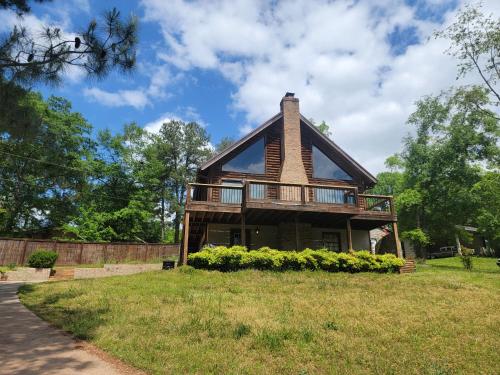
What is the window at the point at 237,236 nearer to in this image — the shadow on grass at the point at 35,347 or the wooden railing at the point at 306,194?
the wooden railing at the point at 306,194

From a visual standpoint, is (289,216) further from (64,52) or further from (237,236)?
(64,52)

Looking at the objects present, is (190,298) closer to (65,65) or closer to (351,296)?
(351,296)

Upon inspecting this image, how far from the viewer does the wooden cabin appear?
1709 cm

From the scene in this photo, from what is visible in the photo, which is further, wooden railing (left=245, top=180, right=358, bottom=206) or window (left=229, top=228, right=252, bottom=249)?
window (left=229, top=228, right=252, bottom=249)

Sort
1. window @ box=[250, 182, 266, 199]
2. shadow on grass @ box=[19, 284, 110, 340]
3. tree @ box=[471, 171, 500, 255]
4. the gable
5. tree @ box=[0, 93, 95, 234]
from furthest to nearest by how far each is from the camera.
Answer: tree @ box=[0, 93, 95, 234], tree @ box=[471, 171, 500, 255], the gable, window @ box=[250, 182, 266, 199], shadow on grass @ box=[19, 284, 110, 340]

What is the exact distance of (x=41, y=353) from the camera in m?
5.55

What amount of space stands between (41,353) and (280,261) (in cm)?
1038

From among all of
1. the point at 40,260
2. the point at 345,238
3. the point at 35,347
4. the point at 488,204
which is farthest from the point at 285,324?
the point at 488,204

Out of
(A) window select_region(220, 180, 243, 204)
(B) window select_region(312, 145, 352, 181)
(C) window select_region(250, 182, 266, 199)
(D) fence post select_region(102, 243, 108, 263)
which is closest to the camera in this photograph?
(C) window select_region(250, 182, 266, 199)

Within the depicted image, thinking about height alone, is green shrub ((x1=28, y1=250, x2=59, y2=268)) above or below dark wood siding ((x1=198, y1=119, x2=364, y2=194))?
below

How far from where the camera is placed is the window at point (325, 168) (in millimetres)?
21312

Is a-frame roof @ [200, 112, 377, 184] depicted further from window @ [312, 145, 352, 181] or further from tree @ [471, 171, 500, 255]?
tree @ [471, 171, 500, 255]

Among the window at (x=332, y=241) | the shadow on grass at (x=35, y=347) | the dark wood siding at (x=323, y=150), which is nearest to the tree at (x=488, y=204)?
the dark wood siding at (x=323, y=150)

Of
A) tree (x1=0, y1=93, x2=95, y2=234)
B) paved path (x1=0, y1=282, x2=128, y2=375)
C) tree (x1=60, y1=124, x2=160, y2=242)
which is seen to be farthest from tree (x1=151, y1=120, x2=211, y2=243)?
paved path (x1=0, y1=282, x2=128, y2=375)
